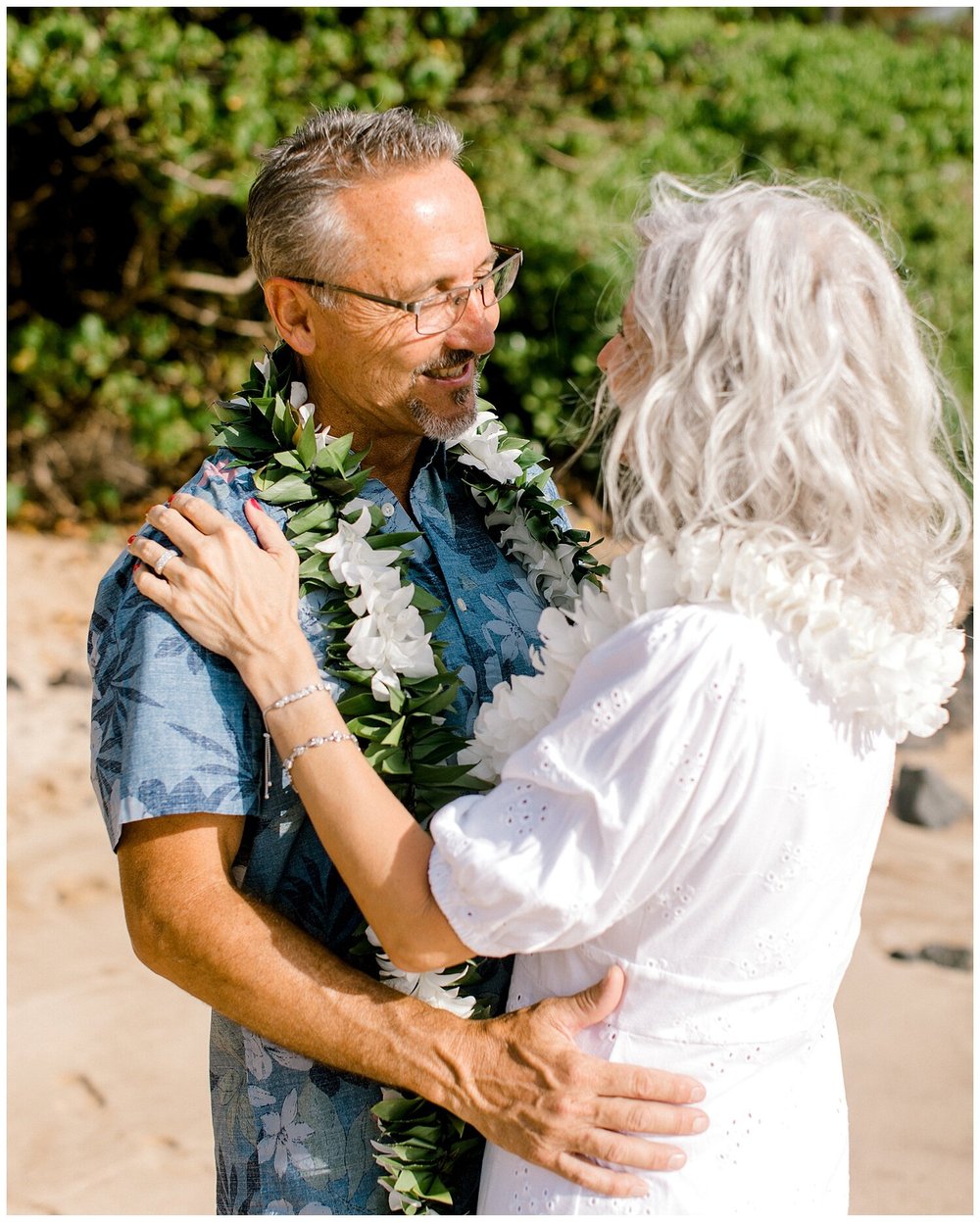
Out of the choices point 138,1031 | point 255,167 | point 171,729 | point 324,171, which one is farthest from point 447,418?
point 255,167

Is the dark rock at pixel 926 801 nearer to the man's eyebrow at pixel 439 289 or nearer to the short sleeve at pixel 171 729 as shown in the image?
the man's eyebrow at pixel 439 289

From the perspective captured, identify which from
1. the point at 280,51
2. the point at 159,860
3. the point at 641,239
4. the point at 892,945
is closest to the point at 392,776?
the point at 159,860

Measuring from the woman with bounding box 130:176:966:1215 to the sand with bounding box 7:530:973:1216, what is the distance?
8.54 ft

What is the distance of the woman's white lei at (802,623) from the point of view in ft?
5.33

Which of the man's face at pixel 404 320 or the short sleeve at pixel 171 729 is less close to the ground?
the man's face at pixel 404 320

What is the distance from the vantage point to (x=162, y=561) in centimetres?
196

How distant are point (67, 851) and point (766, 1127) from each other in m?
4.52

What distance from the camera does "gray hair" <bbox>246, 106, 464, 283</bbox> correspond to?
2.34m

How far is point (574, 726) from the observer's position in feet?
5.38

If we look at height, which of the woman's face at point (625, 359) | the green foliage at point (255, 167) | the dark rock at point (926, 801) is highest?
the woman's face at point (625, 359)

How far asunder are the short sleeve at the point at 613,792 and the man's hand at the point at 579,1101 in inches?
8.4

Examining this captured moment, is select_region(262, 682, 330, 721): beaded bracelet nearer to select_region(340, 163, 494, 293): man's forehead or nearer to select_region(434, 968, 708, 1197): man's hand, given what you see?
select_region(434, 968, 708, 1197): man's hand

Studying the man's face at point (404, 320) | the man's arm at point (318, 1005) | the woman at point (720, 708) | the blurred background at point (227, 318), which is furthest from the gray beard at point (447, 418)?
the blurred background at point (227, 318)

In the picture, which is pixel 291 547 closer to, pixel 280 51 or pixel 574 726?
pixel 574 726
